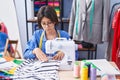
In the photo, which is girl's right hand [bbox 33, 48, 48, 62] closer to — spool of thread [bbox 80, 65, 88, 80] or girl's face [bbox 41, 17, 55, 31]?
girl's face [bbox 41, 17, 55, 31]

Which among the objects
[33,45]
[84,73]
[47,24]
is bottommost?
[84,73]

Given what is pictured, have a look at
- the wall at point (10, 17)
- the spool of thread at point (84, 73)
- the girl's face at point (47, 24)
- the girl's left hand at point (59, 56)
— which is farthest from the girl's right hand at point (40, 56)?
the wall at point (10, 17)

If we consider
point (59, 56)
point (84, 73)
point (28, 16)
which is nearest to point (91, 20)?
point (28, 16)

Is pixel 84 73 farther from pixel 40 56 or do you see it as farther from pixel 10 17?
pixel 10 17

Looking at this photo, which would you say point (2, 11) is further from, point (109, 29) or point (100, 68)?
point (100, 68)

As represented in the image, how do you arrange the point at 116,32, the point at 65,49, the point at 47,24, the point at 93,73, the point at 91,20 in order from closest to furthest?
the point at 93,73 → the point at 65,49 → the point at 47,24 → the point at 116,32 → the point at 91,20

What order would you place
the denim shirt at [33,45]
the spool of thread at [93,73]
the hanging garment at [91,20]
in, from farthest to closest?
the hanging garment at [91,20] < the denim shirt at [33,45] < the spool of thread at [93,73]

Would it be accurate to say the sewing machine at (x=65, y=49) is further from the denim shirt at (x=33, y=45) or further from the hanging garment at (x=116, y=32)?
the hanging garment at (x=116, y=32)

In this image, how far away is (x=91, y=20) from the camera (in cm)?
295

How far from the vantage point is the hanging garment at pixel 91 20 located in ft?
9.59

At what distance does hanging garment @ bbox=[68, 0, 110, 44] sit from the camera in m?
2.92

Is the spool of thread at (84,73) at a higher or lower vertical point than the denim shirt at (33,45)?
lower


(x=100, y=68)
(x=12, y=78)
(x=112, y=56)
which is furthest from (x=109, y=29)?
(x=12, y=78)

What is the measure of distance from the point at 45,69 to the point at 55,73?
82mm
